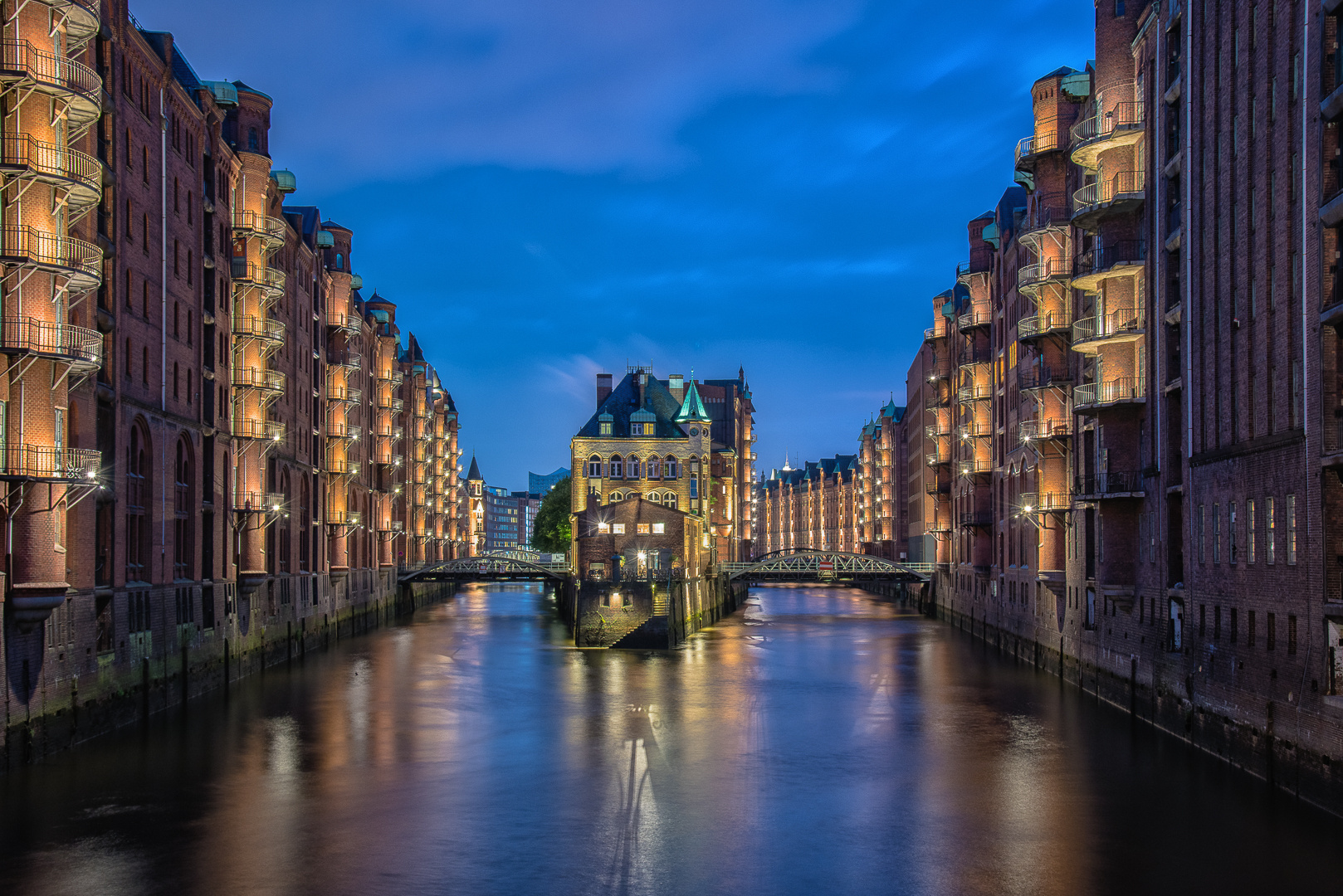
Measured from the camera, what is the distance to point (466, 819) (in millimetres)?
32281

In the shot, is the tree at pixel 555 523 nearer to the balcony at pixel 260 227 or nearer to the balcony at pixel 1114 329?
the balcony at pixel 260 227

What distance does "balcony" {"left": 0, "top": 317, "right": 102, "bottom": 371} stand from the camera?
112ft

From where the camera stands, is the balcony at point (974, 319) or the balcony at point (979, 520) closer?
the balcony at point (979, 520)

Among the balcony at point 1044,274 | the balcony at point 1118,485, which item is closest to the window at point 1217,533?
the balcony at point 1118,485

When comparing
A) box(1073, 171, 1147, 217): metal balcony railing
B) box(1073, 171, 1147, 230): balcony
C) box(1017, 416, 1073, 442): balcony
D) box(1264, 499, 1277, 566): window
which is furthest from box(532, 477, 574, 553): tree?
box(1264, 499, 1277, 566): window

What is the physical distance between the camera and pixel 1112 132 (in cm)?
4612

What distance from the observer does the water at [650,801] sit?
89.1 ft

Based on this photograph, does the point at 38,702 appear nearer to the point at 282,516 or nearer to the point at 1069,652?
the point at 282,516

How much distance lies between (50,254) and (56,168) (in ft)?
7.65

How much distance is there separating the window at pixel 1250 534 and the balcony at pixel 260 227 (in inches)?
1744

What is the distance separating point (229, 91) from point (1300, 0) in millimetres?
46118

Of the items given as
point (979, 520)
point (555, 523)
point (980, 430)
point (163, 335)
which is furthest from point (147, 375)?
point (555, 523)

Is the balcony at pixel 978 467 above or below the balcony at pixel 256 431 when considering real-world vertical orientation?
below

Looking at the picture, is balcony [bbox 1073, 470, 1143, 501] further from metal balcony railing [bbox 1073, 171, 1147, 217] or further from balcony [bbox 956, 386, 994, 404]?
balcony [bbox 956, 386, 994, 404]
